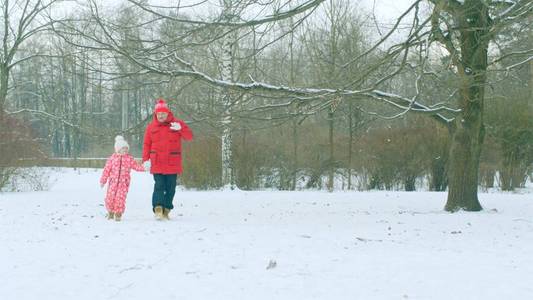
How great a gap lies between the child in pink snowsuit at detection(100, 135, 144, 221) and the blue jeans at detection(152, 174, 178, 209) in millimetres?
438

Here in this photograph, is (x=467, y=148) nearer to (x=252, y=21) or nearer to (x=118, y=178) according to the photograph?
(x=252, y=21)

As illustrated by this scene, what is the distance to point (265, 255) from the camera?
570cm

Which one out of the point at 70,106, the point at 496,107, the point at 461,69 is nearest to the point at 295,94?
the point at 461,69

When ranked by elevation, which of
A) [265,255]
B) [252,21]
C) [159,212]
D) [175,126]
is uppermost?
[252,21]

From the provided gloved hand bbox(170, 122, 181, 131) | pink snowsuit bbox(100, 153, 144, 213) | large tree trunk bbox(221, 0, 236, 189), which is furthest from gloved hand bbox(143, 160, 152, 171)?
large tree trunk bbox(221, 0, 236, 189)

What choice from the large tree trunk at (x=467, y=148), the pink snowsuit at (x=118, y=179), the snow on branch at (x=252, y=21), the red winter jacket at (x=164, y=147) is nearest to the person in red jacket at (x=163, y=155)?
the red winter jacket at (x=164, y=147)

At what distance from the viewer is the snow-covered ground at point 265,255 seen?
449 centimetres

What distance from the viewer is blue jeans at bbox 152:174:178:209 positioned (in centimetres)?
859

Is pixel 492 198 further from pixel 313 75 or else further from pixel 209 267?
pixel 209 267

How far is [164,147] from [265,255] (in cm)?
363

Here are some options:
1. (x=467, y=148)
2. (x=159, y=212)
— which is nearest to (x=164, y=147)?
(x=159, y=212)

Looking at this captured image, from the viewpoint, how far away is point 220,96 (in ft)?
35.7

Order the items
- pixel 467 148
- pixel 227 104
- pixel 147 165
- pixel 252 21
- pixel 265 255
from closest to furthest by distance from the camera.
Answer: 1. pixel 265 255
2. pixel 252 21
3. pixel 147 165
4. pixel 227 104
5. pixel 467 148

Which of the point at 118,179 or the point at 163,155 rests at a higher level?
the point at 163,155
